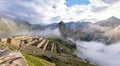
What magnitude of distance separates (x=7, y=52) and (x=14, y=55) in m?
4.86

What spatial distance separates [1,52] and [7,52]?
3011mm

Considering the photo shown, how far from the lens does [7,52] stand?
13138cm

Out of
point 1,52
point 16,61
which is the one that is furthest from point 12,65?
point 1,52

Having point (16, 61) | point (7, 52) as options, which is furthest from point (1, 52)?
point (16, 61)

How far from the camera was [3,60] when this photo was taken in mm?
128250

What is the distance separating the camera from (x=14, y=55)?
5049 inches

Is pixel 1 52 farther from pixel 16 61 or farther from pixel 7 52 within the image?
pixel 16 61

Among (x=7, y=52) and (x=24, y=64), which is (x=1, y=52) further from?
(x=24, y=64)

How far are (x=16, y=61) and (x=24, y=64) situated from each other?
3.98 metres

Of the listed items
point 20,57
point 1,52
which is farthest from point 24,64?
point 1,52

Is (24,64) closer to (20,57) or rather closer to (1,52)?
(20,57)

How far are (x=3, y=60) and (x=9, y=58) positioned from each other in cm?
282

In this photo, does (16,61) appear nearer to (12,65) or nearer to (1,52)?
(12,65)

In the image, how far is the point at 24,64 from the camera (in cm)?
12706
